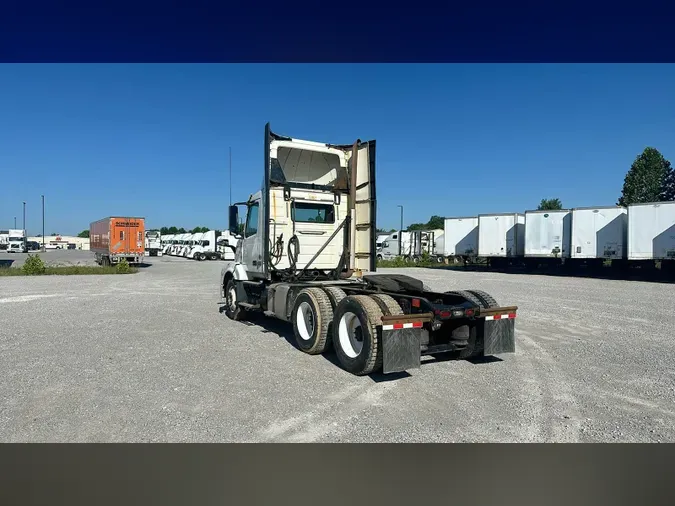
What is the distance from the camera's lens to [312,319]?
7.13 m

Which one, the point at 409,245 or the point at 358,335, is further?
the point at 409,245

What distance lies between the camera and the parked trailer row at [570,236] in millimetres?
21484

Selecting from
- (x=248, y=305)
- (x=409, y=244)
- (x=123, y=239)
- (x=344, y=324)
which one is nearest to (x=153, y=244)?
(x=123, y=239)

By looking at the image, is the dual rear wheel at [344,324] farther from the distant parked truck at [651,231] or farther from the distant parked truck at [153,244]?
the distant parked truck at [153,244]

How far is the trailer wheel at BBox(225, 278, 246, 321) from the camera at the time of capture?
10.0 m

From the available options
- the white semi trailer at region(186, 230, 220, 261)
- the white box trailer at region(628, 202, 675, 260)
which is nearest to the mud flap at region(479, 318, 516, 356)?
the white box trailer at region(628, 202, 675, 260)

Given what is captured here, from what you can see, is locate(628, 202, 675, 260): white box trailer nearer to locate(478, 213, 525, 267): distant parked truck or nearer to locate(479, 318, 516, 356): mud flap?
locate(478, 213, 525, 267): distant parked truck

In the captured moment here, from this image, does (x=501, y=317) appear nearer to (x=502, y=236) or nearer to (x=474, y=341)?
(x=474, y=341)

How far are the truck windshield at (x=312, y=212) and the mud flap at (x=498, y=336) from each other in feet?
12.9

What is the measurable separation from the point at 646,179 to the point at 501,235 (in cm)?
4250

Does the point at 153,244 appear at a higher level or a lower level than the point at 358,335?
higher
